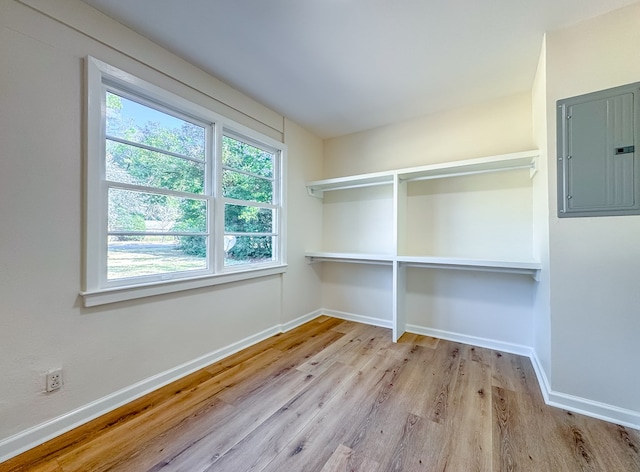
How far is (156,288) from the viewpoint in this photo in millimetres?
1935

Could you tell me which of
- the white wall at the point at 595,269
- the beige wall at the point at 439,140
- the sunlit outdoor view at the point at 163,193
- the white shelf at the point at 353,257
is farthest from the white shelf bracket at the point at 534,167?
the sunlit outdoor view at the point at 163,193

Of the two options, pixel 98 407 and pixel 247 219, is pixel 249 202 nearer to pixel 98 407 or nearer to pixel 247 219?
pixel 247 219

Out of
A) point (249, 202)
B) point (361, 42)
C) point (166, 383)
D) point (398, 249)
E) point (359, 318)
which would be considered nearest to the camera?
point (361, 42)

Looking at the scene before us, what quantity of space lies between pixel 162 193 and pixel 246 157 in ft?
3.18

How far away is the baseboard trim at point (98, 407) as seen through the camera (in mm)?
1375

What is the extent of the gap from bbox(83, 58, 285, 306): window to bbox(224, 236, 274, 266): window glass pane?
0.01m

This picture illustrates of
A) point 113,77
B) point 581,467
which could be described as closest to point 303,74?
point 113,77

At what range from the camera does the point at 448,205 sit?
2.88 meters

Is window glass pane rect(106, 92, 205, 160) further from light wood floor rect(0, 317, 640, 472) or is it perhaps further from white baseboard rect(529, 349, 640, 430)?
white baseboard rect(529, 349, 640, 430)

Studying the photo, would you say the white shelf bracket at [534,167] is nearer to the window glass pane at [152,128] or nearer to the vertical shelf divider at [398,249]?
the vertical shelf divider at [398,249]

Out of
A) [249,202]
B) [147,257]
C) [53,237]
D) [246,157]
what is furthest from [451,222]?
[53,237]

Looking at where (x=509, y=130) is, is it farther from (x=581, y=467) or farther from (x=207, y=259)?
(x=207, y=259)

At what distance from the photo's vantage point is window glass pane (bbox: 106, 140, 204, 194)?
1.79 m

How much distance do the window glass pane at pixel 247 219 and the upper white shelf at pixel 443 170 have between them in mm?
791
